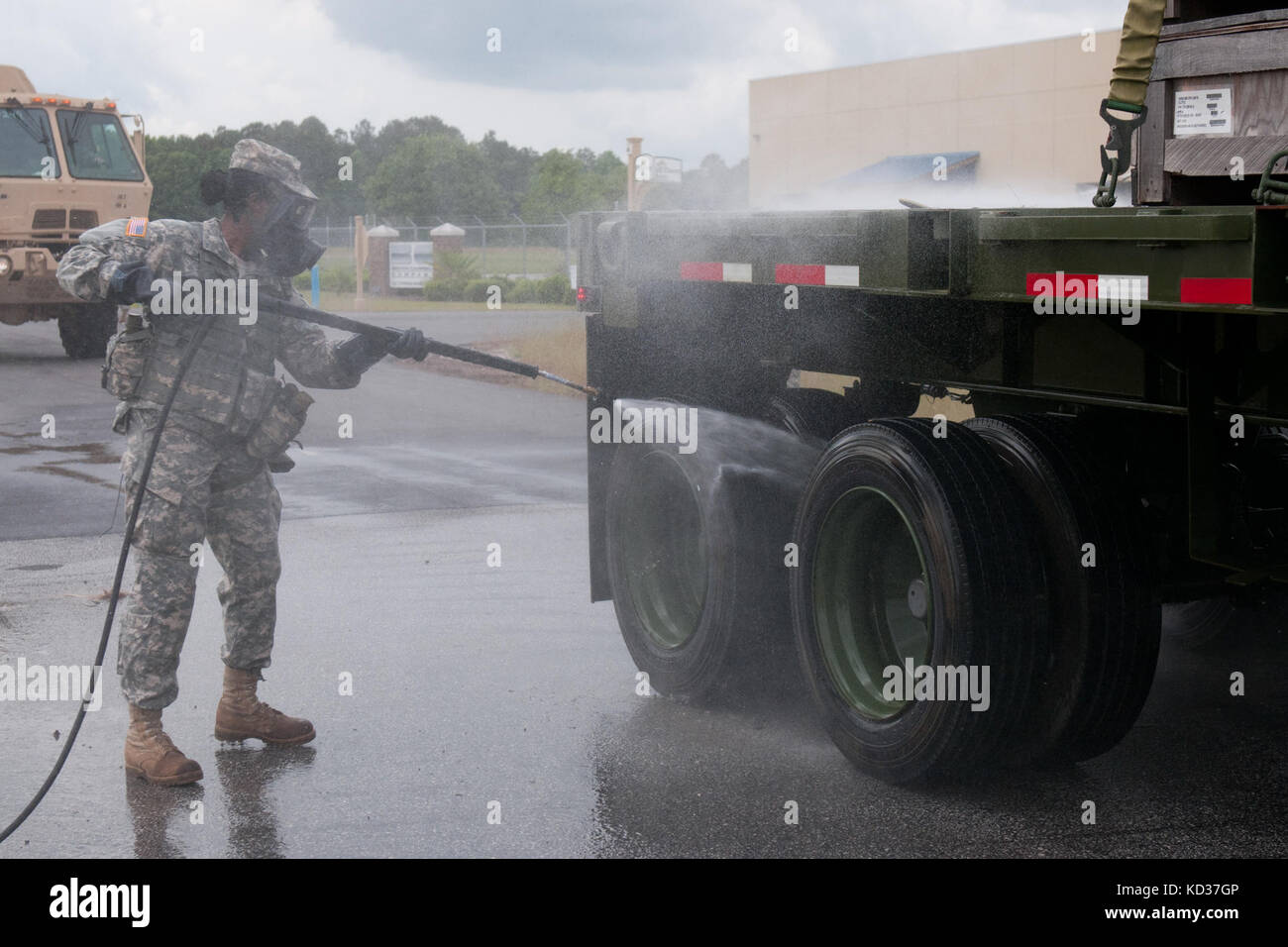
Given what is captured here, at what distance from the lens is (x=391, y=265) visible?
1724 inches

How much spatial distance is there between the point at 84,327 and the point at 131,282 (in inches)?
721

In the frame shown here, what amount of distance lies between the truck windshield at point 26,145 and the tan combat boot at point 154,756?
18.4 m

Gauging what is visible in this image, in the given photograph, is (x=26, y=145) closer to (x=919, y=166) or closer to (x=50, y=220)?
(x=50, y=220)

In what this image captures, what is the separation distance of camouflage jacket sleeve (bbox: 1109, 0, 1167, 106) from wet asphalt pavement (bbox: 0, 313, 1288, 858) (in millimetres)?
2099

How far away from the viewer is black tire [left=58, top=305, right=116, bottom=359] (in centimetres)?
2198

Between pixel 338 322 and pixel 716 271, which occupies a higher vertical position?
pixel 716 271

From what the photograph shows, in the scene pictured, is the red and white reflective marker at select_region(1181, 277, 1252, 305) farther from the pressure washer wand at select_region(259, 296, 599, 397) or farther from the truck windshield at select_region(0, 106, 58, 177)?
the truck windshield at select_region(0, 106, 58, 177)

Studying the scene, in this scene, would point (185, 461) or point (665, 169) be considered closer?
point (185, 461)

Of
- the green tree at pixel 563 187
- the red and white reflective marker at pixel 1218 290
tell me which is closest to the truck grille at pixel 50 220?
the red and white reflective marker at pixel 1218 290

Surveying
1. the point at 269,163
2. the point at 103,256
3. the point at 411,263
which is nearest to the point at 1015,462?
the point at 269,163

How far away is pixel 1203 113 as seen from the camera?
4.60 m

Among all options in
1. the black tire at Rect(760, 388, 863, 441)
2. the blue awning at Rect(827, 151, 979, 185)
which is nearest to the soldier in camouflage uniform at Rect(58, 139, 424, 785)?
the black tire at Rect(760, 388, 863, 441)

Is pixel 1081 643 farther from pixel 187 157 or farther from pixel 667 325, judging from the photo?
pixel 187 157
